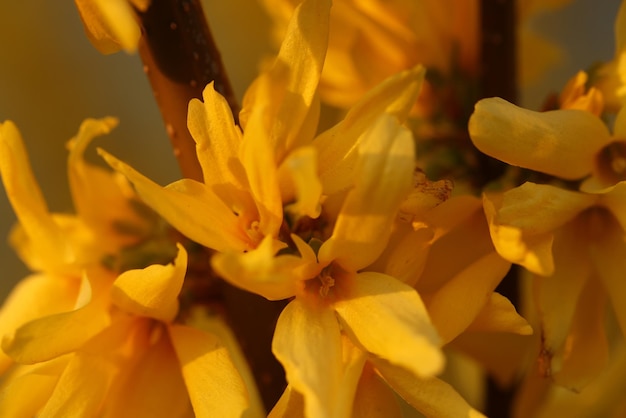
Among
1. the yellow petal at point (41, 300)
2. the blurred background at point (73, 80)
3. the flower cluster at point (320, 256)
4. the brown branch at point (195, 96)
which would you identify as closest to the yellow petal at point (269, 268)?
the flower cluster at point (320, 256)

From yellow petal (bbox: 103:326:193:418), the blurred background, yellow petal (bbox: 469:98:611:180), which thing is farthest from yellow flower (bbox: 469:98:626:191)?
the blurred background

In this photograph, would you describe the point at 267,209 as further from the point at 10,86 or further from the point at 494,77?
the point at 10,86

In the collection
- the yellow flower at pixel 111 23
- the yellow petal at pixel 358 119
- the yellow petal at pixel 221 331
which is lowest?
the yellow petal at pixel 221 331

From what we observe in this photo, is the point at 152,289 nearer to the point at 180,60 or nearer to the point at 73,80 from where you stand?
the point at 180,60

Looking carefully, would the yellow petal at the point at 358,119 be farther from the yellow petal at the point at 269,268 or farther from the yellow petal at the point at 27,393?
the yellow petal at the point at 27,393

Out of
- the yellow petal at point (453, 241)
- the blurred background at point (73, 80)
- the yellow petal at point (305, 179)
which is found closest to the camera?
the yellow petal at point (305, 179)

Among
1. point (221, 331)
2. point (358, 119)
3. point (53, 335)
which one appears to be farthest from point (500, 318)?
point (221, 331)

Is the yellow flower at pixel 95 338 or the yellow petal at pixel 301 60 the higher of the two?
the yellow petal at pixel 301 60
